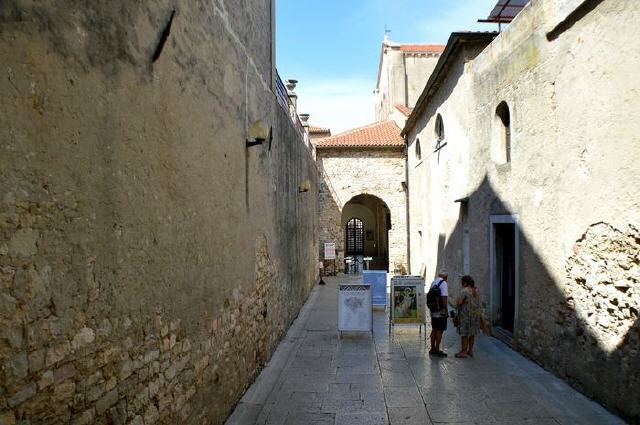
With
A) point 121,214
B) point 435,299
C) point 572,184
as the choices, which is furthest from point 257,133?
point 572,184

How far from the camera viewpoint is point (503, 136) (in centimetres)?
912

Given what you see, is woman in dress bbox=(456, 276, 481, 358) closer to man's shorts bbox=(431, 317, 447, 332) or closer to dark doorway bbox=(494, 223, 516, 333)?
man's shorts bbox=(431, 317, 447, 332)

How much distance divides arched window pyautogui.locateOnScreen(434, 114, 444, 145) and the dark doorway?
535 cm

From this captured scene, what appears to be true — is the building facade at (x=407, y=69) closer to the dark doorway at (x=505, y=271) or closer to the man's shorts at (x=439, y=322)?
the dark doorway at (x=505, y=271)

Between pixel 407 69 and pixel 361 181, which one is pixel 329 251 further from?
pixel 407 69

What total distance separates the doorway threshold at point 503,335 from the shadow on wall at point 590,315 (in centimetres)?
31

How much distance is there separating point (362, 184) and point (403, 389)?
603 inches

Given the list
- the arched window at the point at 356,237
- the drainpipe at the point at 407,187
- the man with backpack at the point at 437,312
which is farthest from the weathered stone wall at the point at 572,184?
the arched window at the point at 356,237

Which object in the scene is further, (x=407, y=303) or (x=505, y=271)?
(x=407, y=303)

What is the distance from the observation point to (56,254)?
2.48 meters

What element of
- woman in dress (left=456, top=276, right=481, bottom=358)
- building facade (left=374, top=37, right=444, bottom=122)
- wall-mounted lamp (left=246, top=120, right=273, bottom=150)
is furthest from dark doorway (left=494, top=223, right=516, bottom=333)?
building facade (left=374, top=37, right=444, bottom=122)

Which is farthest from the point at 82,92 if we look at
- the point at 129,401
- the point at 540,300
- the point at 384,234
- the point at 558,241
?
the point at 384,234

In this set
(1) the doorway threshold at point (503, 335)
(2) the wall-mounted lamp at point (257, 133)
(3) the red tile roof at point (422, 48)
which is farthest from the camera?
(3) the red tile roof at point (422, 48)

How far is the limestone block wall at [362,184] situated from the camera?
21.2 m
